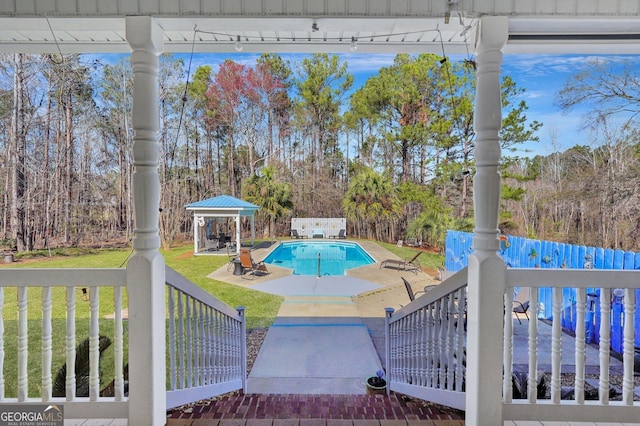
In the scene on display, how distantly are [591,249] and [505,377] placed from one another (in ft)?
12.4

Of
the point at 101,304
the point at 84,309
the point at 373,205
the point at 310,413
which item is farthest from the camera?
the point at 373,205

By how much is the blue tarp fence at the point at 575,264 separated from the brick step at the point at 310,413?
2.24 metres

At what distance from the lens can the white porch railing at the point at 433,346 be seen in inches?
80.7

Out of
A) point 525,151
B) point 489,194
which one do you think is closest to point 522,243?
point 489,194

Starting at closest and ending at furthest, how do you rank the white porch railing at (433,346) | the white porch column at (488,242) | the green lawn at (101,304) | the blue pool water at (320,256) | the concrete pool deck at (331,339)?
the white porch column at (488,242)
the white porch railing at (433,346)
the concrete pool deck at (331,339)
the green lawn at (101,304)
the blue pool water at (320,256)

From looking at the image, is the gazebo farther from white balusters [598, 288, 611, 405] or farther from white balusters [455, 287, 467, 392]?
white balusters [598, 288, 611, 405]

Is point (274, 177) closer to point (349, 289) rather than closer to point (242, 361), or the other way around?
point (349, 289)

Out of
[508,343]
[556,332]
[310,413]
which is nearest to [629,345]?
[556,332]

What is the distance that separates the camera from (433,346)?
2.27 meters

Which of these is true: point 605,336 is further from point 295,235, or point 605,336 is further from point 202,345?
point 295,235

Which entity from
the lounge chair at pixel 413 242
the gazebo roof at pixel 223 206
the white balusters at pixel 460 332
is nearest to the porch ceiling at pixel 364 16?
the white balusters at pixel 460 332

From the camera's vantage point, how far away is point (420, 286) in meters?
7.51

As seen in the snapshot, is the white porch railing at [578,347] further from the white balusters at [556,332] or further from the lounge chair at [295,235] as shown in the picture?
the lounge chair at [295,235]

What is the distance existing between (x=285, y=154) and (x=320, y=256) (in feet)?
17.8
